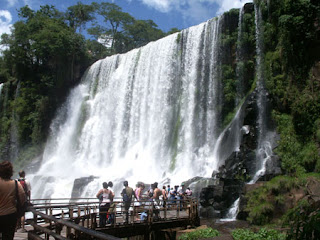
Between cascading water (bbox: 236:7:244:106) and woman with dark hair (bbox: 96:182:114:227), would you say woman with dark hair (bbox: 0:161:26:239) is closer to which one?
woman with dark hair (bbox: 96:182:114:227)

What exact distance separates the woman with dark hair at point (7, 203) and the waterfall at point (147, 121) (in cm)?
1558

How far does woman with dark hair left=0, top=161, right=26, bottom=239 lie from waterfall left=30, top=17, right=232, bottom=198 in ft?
51.1

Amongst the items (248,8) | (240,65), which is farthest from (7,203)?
(248,8)

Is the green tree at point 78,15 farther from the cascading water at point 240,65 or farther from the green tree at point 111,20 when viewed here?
the cascading water at point 240,65

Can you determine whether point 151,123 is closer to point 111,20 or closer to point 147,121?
point 147,121

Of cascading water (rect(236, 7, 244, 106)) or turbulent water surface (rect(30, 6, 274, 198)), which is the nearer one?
turbulent water surface (rect(30, 6, 274, 198))

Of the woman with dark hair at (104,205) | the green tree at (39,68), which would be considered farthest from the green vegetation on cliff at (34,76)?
the woman with dark hair at (104,205)

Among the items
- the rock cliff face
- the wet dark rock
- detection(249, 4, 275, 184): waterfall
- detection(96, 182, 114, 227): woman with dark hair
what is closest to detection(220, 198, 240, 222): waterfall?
the rock cliff face

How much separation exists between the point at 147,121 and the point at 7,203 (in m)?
22.5

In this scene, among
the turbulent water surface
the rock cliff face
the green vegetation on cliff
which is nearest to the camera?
→ the rock cliff face

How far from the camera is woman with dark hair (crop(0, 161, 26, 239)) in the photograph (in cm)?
427

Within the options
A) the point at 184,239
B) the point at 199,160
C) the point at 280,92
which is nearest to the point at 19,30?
the point at 199,160

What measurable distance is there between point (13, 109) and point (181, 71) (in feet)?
71.2

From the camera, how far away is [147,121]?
26.7 metres
